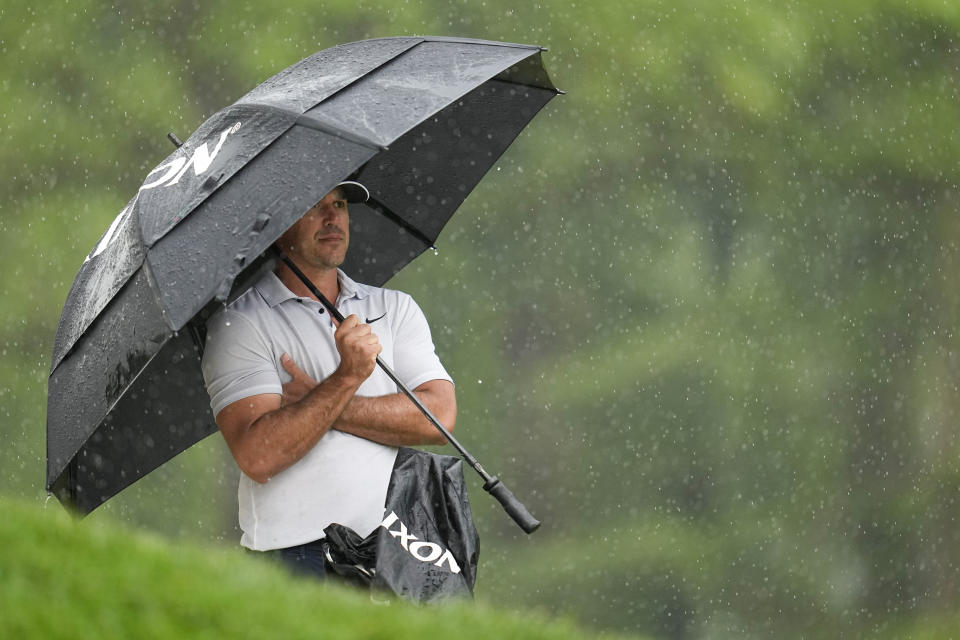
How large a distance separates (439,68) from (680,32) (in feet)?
22.2

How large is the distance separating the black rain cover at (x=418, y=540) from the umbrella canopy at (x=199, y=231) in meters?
0.54

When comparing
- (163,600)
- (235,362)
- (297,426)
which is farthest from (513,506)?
(163,600)

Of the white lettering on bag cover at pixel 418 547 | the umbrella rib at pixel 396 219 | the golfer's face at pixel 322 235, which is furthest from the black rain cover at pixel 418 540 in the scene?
the umbrella rib at pixel 396 219

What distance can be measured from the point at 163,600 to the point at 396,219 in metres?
2.27

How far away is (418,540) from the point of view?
2936mm

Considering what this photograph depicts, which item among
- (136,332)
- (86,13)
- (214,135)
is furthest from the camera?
(86,13)

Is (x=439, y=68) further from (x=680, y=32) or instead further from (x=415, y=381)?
(x=680, y=32)

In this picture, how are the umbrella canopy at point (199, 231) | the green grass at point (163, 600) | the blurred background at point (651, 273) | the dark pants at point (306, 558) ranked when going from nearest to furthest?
1. the green grass at point (163, 600)
2. the umbrella canopy at point (199, 231)
3. the dark pants at point (306, 558)
4. the blurred background at point (651, 273)

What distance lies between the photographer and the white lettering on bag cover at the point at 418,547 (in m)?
2.91

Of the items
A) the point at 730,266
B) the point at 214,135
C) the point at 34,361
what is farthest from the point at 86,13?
the point at 214,135

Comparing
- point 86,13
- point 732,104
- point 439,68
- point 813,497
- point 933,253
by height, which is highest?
point 439,68

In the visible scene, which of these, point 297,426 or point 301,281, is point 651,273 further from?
point 297,426

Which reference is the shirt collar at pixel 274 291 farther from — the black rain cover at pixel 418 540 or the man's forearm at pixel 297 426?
the black rain cover at pixel 418 540

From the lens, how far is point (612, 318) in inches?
391
